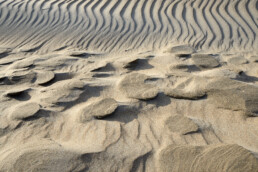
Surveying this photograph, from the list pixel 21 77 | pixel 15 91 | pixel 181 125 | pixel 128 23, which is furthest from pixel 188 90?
pixel 128 23

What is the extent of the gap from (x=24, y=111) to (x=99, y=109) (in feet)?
2.07

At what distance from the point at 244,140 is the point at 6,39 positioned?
12.9ft

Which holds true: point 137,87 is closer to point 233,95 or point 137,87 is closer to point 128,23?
point 233,95

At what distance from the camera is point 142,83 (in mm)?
2367

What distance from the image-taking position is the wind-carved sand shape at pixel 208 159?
1.39 m

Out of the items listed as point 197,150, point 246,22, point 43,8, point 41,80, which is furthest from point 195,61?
point 43,8

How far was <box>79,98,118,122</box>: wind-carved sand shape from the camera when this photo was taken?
191 centimetres

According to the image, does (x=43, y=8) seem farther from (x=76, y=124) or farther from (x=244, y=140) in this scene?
(x=244, y=140)

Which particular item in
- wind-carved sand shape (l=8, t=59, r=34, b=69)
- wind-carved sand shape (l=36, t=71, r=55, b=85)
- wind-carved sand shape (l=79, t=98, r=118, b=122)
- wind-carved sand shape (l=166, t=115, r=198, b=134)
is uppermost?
wind-carved sand shape (l=8, t=59, r=34, b=69)

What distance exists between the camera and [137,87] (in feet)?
7.54

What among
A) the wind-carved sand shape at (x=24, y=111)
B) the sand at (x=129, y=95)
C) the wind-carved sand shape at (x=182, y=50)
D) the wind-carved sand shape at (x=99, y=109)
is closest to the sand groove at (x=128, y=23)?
the sand at (x=129, y=95)

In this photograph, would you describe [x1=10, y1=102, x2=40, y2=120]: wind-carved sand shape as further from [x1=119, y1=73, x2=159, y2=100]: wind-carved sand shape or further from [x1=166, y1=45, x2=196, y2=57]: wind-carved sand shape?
[x1=166, y1=45, x2=196, y2=57]: wind-carved sand shape

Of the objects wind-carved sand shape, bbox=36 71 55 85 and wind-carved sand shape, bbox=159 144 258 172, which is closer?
wind-carved sand shape, bbox=159 144 258 172

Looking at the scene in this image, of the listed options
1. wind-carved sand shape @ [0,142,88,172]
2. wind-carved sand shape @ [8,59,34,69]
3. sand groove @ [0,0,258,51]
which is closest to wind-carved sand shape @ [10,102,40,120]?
wind-carved sand shape @ [0,142,88,172]
